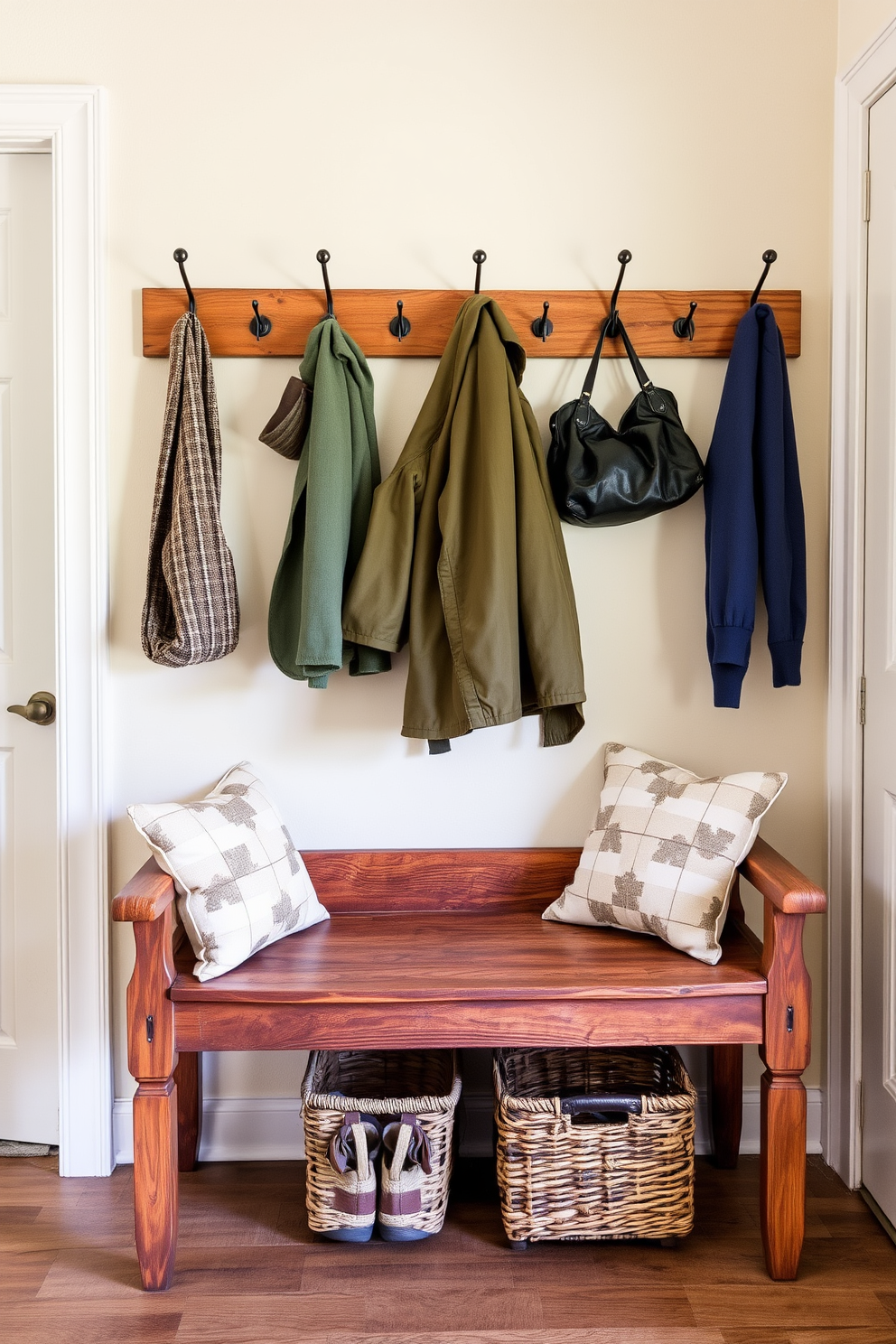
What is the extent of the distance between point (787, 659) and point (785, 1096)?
0.81 meters

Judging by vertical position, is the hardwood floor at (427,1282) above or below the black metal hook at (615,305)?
below

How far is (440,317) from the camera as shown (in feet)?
6.66

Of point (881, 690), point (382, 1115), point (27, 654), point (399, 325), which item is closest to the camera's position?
point (382, 1115)

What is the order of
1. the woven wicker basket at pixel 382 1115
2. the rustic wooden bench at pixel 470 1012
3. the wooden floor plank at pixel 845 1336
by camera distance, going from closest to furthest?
the wooden floor plank at pixel 845 1336 < the rustic wooden bench at pixel 470 1012 < the woven wicker basket at pixel 382 1115

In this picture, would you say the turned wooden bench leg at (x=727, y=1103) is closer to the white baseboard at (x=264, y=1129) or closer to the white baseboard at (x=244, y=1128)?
the white baseboard at (x=264, y=1129)

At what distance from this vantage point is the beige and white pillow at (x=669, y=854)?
1814 millimetres

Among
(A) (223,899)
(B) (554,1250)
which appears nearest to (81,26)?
(A) (223,899)

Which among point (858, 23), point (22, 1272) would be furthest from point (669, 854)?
point (858, 23)

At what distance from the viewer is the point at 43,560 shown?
2.11m

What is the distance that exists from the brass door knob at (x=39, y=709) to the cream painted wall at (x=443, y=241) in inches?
5.9

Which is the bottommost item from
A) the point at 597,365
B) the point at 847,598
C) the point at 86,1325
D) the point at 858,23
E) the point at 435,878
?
the point at 86,1325

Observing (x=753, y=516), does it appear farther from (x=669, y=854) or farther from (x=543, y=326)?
(x=669, y=854)

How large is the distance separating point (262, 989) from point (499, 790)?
0.67 m

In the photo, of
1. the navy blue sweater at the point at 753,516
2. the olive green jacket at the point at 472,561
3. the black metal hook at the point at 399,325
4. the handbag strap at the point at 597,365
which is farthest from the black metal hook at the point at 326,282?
the navy blue sweater at the point at 753,516
